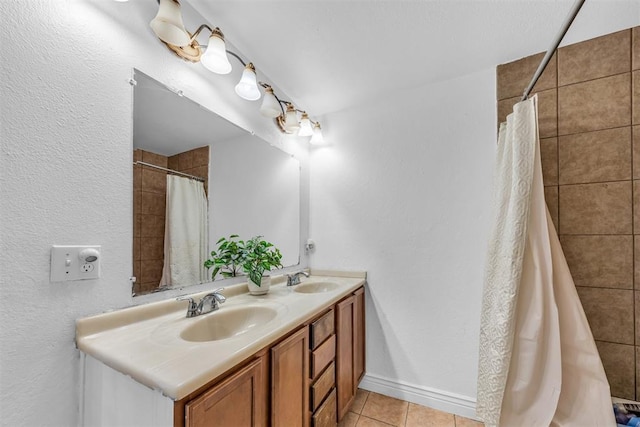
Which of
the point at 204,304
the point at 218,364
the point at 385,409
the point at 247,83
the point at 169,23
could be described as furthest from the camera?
the point at 385,409

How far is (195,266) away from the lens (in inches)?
47.0

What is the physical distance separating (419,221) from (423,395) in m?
1.14

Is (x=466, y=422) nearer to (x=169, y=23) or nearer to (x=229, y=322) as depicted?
(x=229, y=322)

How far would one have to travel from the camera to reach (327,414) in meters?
1.22

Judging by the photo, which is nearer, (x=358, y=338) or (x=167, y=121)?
(x=167, y=121)

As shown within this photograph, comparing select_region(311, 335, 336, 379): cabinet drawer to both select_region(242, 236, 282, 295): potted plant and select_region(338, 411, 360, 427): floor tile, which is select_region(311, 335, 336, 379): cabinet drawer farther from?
select_region(338, 411, 360, 427): floor tile

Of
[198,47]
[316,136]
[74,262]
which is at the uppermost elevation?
[198,47]

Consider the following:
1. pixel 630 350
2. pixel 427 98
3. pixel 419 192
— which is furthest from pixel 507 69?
pixel 630 350

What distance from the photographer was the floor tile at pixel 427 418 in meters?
1.50

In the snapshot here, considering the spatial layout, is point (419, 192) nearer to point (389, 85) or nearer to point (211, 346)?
point (389, 85)

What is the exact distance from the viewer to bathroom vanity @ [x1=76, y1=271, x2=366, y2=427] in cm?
61

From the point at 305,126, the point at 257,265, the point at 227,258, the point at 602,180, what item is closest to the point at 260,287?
the point at 257,265

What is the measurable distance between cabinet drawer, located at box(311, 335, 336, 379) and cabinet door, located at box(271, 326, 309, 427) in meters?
0.06

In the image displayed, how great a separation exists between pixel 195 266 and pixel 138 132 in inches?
23.9
